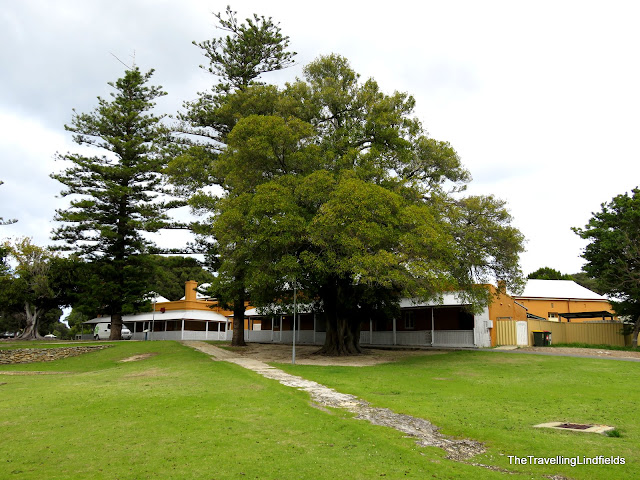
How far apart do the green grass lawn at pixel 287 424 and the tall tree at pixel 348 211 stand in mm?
4906

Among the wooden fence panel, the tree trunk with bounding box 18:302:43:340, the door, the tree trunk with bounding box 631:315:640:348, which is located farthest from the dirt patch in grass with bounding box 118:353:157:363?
the tree trunk with bounding box 631:315:640:348

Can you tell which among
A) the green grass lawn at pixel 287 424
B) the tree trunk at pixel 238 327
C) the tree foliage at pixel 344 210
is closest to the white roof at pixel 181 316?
the tree trunk at pixel 238 327

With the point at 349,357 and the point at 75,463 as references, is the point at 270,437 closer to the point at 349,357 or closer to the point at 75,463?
the point at 75,463

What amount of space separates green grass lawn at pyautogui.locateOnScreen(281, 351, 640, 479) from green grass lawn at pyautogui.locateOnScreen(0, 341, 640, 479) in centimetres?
3

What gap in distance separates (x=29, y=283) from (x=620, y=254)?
1923 inches

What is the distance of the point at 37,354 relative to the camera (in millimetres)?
29219

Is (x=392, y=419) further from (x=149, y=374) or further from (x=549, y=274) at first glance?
(x=549, y=274)

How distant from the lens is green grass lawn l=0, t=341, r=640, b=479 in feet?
20.7

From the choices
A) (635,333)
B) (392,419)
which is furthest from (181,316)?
(392,419)

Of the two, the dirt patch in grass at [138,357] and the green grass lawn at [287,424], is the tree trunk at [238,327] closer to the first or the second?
the dirt patch in grass at [138,357]

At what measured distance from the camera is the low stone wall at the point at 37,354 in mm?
28188

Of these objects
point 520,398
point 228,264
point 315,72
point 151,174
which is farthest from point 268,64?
point 520,398

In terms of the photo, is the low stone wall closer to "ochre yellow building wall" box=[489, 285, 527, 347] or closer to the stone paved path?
the stone paved path

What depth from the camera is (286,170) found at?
23.5m
